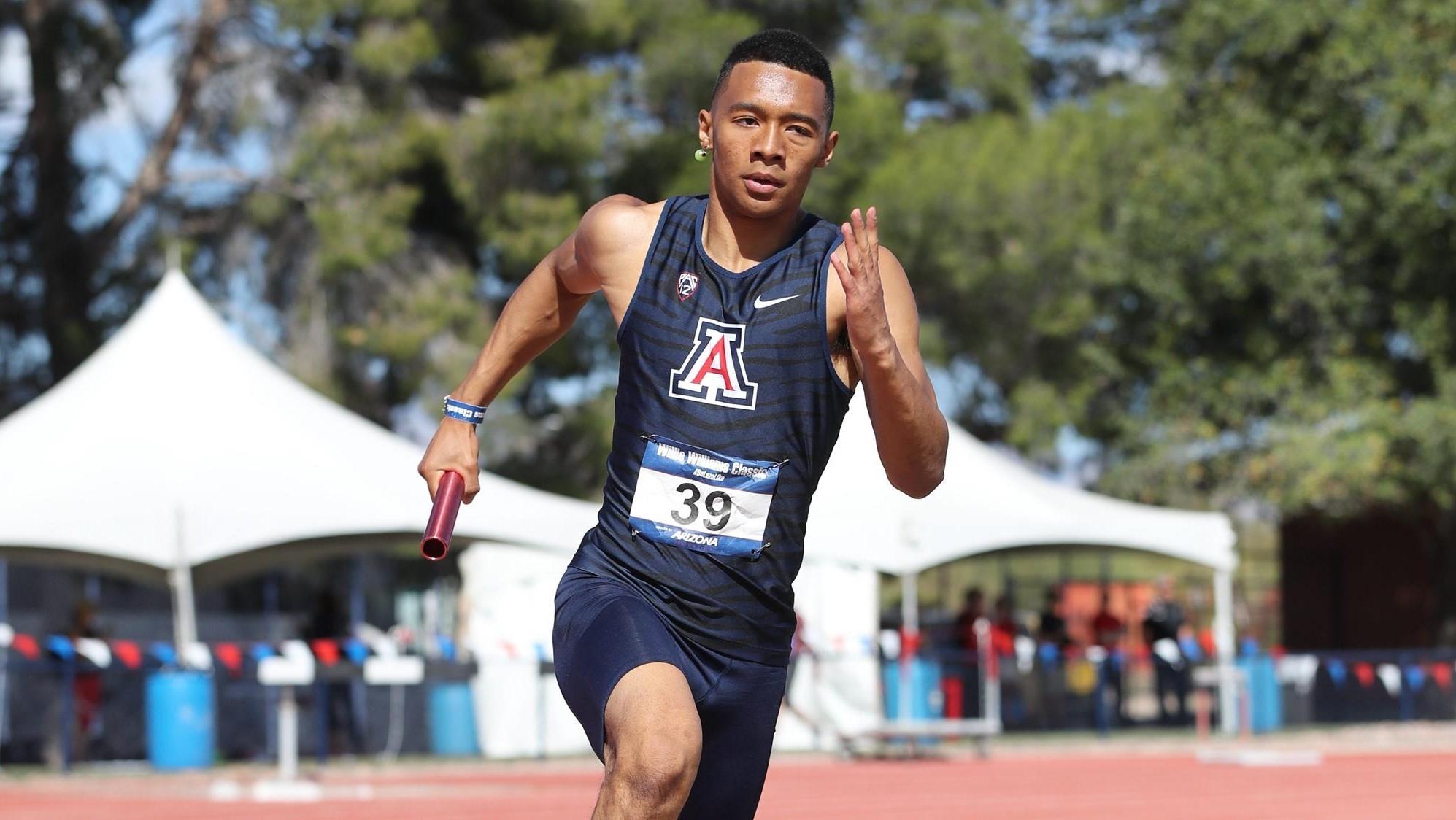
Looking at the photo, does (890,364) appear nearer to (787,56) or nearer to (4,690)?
(787,56)

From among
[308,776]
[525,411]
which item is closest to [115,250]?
[525,411]

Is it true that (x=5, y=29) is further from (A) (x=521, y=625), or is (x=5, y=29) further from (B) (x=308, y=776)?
(B) (x=308, y=776)

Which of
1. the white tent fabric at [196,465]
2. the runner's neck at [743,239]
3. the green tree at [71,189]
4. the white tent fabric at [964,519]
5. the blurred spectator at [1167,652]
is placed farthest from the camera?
the green tree at [71,189]

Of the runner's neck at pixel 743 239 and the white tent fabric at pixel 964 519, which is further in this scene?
the white tent fabric at pixel 964 519

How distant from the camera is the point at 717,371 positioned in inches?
163

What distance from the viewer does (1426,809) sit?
41.6 feet

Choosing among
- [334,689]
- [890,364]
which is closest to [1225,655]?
[334,689]

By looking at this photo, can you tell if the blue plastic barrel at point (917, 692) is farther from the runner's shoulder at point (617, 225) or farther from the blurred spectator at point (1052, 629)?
the runner's shoulder at point (617, 225)

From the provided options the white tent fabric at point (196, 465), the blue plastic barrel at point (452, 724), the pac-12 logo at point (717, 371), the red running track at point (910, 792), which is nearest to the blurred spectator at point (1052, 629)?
the red running track at point (910, 792)

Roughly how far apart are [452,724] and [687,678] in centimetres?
1609

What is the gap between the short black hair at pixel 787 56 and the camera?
4.21 m

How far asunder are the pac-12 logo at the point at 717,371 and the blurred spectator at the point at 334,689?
15.6 m

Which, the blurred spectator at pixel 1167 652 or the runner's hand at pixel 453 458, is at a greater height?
the runner's hand at pixel 453 458

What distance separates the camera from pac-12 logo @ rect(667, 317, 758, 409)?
13.5 feet
